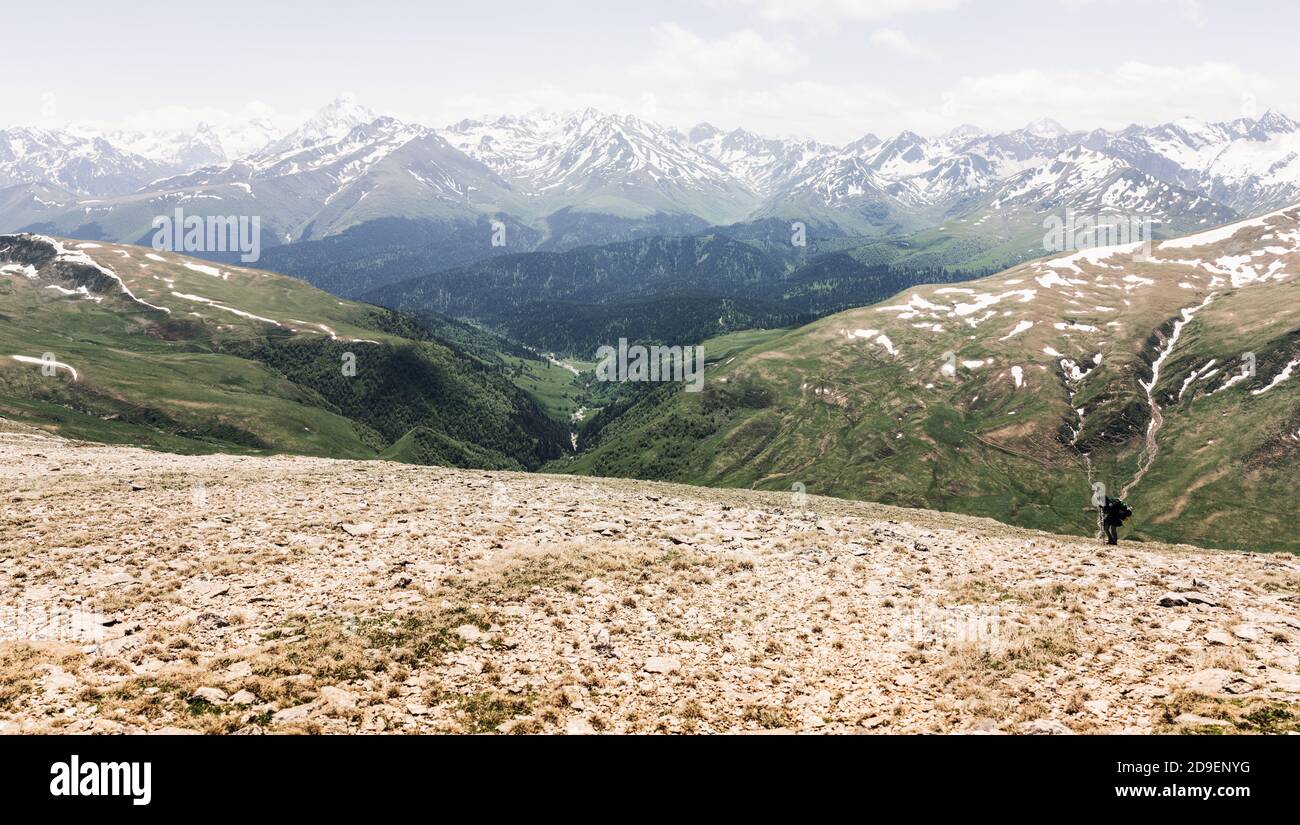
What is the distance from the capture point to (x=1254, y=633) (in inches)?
808

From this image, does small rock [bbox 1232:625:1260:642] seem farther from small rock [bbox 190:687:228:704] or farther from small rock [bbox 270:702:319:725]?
small rock [bbox 190:687:228:704]

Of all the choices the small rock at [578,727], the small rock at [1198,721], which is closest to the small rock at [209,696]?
the small rock at [578,727]

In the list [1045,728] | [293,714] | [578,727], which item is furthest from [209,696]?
[1045,728]

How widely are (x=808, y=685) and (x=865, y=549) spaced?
54.9 ft

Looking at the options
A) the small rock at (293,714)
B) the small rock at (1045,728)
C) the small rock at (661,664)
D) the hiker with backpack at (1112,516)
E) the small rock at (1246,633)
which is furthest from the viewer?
the hiker with backpack at (1112,516)

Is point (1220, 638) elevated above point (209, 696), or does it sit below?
above

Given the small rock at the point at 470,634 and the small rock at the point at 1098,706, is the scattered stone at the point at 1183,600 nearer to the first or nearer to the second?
the small rock at the point at 1098,706

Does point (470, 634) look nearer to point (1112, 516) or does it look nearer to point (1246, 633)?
point (1246, 633)

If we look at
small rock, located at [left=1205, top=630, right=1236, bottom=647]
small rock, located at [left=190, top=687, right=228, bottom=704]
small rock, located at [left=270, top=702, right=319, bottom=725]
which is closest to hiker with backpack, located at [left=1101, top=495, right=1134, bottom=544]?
small rock, located at [left=1205, top=630, right=1236, bottom=647]

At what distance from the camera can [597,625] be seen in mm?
22422

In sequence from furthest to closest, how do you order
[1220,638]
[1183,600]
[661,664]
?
[1183,600]
[1220,638]
[661,664]

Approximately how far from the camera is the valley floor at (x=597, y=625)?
53.4 ft
